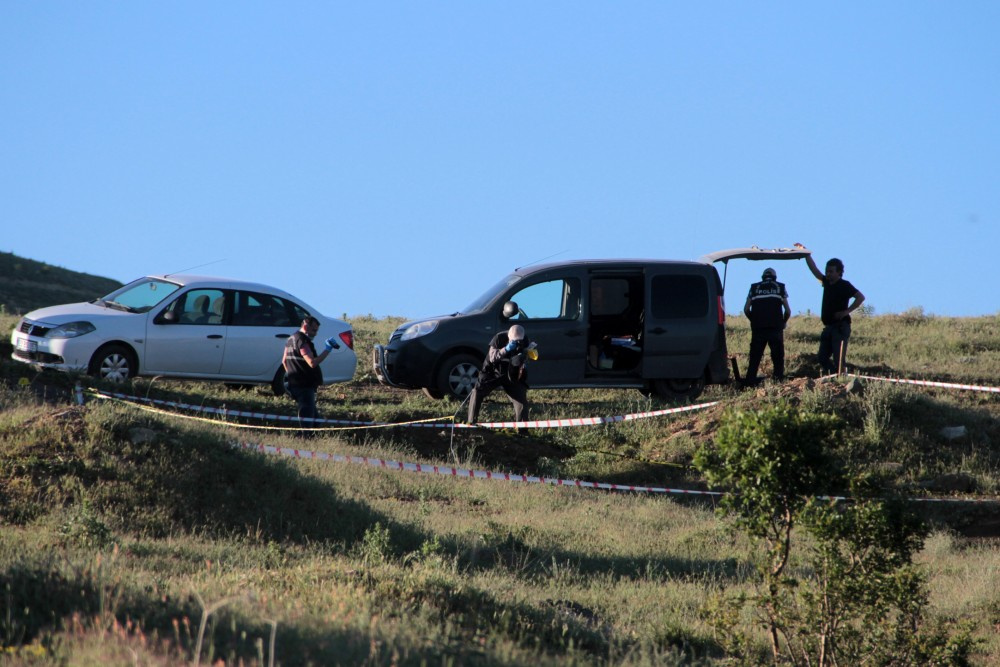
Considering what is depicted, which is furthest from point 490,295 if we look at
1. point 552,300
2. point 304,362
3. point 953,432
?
point 953,432

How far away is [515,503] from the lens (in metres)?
12.4

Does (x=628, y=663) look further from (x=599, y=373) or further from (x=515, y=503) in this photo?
(x=599, y=373)

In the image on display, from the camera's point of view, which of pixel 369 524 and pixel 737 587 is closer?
pixel 737 587

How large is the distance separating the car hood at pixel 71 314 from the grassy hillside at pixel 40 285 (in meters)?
17.0

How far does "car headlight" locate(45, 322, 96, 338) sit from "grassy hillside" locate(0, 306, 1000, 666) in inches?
22.5

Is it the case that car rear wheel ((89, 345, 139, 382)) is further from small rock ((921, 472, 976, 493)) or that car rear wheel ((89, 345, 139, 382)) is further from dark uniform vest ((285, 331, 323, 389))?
small rock ((921, 472, 976, 493))

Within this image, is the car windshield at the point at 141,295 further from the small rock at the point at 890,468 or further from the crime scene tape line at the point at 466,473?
the small rock at the point at 890,468

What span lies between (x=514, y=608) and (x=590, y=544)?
3430 millimetres

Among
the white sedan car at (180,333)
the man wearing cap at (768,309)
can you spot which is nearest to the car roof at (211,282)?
the white sedan car at (180,333)

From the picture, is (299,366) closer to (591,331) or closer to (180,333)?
(180,333)

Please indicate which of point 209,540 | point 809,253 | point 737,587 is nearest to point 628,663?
point 737,587

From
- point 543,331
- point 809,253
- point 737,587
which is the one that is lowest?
point 737,587

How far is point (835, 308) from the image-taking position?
16531mm

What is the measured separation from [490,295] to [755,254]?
409 centimetres
